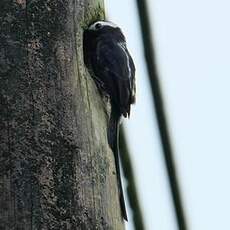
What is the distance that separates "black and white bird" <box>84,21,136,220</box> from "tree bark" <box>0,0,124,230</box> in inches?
5.7

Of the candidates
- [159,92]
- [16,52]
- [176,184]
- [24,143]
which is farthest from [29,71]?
[176,184]

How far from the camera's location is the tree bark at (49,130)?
1.99 meters

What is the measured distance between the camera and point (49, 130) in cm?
207

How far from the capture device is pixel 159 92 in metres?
2.13

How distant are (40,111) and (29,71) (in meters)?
0.11

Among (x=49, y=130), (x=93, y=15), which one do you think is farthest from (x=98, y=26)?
(x=49, y=130)

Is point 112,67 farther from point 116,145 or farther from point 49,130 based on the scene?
point 49,130

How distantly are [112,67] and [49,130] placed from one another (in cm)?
64

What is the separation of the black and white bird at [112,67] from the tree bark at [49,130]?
15 cm

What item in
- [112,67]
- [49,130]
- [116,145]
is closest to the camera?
[49,130]

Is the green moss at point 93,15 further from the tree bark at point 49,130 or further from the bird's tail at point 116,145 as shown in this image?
the bird's tail at point 116,145

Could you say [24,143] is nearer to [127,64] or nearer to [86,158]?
[86,158]

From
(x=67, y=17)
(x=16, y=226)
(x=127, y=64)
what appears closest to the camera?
(x=16, y=226)

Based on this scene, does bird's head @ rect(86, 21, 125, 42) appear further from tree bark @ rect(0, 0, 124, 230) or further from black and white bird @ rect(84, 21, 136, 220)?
tree bark @ rect(0, 0, 124, 230)
